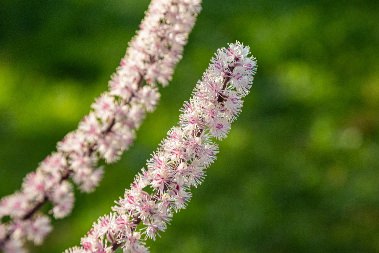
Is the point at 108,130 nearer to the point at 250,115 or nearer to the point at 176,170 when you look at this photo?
the point at 176,170

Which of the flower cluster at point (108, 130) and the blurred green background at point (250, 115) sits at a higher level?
the blurred green background at point (250, 115)

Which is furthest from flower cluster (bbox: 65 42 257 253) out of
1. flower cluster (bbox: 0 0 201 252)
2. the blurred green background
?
the blurred green background

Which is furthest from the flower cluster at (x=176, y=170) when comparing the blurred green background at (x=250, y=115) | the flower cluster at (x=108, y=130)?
the blurred green background at (x=250, y=115)

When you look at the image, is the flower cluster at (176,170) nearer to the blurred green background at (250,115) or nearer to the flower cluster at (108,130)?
the flower cluster at (108,130)

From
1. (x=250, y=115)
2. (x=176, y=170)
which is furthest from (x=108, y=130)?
(x=250, y=115)

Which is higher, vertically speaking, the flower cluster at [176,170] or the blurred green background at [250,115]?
the blurred green background at [250,115]

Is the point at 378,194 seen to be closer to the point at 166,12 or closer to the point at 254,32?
the point at 254,32

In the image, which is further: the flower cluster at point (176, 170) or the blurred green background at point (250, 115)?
the blurred green background at point (250, 115)
